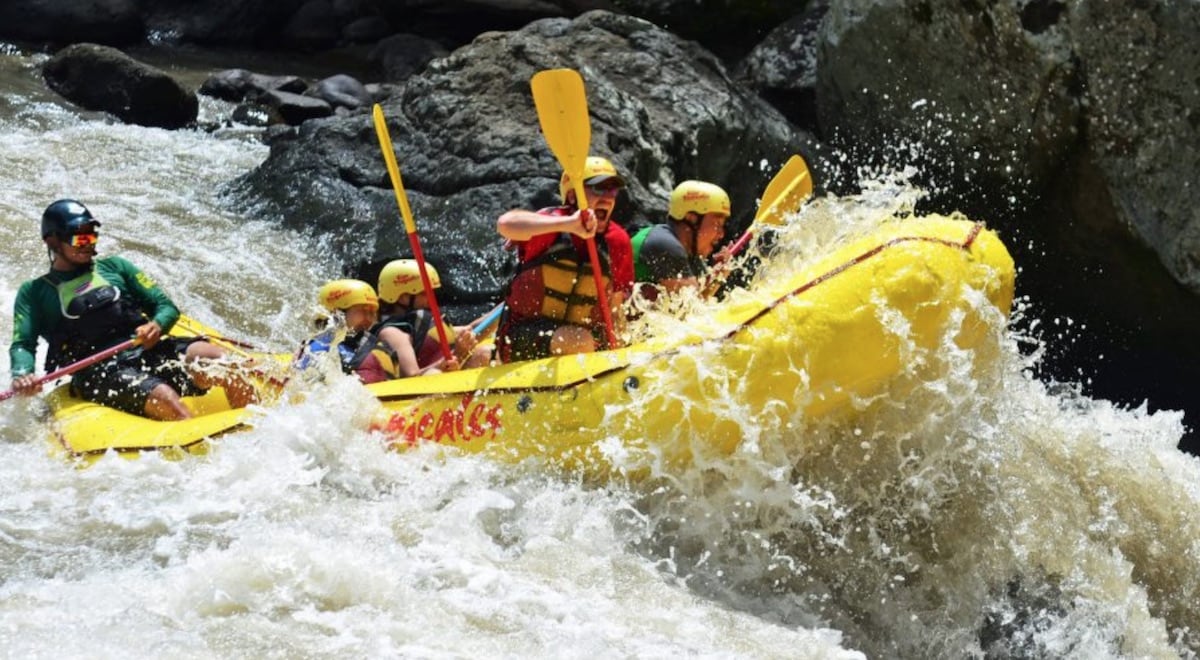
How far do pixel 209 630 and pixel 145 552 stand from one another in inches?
28.7

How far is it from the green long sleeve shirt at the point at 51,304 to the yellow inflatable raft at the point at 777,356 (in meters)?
2.00

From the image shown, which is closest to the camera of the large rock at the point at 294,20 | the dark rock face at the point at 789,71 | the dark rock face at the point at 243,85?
the dark rock face at the point at 789,71

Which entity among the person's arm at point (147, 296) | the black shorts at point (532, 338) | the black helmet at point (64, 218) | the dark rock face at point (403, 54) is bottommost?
the dark rock face at point (403, 54)

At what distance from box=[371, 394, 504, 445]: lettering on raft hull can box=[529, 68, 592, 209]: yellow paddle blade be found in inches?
33.8

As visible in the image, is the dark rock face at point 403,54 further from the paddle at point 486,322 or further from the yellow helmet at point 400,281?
the paddle at point 486,322

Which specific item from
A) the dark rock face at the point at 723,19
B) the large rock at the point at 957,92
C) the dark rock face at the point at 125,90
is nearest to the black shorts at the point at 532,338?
the large rock at the point at 957,92

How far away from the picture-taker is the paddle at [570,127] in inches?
212

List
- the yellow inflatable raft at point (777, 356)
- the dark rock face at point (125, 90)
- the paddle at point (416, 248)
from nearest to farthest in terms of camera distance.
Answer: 1. the yellow inflatable raft at point (777, 356)
2. the paddle at point (416, 248)
3. the dark rock face at point (125, 90)

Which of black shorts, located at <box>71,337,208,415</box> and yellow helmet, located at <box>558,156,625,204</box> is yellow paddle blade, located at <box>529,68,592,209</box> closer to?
yellow helmet, located at <box>558,156,625,204</box>

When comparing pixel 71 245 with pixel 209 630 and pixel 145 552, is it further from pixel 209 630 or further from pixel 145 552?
pixel 209 630

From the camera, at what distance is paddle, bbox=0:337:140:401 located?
19.7ft

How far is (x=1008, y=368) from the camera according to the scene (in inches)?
201

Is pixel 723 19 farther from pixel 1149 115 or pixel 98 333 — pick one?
pixel 98 333

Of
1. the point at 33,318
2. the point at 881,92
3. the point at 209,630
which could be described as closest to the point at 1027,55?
the point at 881,92
